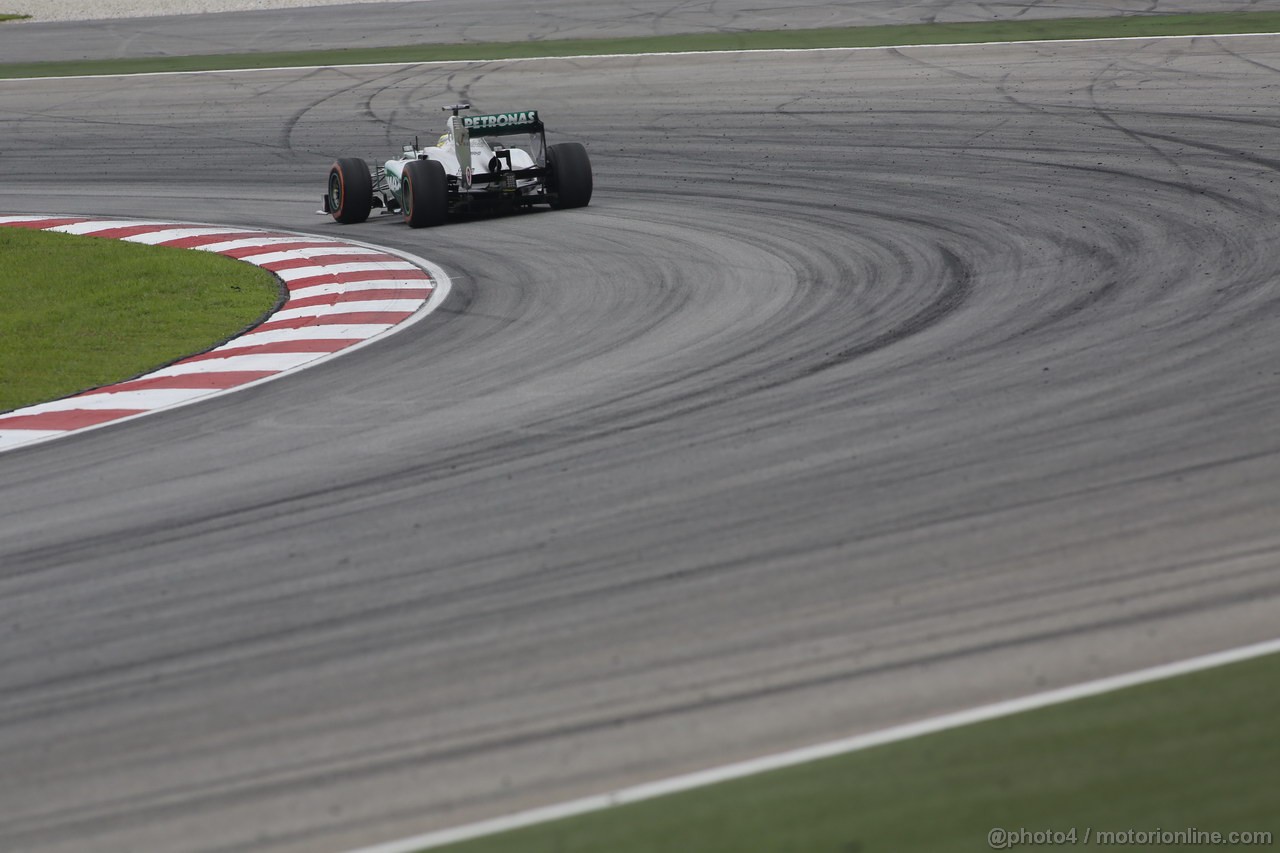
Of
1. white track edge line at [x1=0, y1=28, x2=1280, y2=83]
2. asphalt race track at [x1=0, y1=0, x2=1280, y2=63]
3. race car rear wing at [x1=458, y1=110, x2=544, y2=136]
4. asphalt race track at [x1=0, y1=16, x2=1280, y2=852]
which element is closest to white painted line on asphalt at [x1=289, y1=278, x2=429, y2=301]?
asphalt race track at [x1=0, y1=16, x2=1280, y2=852]

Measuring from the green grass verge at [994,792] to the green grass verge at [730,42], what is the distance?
19424 mm

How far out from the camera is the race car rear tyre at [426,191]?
47.9ft

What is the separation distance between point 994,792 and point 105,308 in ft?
32.3

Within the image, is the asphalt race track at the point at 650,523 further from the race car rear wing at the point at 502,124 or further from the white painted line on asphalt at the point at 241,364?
the race car rear wing at the point at 502,124

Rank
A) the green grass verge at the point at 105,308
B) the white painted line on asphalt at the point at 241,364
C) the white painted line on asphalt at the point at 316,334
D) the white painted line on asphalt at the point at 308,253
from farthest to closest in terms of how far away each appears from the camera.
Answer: the white painted line on asphalt at the point at 308,253 < the white painted line on asphalt at the point at 316,334 < the green grass verge at the point at 105,308 < the white painted line on asphalt at the point at 241,364

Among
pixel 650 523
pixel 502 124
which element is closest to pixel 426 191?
pixel 502 124

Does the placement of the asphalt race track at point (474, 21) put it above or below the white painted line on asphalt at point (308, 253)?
above

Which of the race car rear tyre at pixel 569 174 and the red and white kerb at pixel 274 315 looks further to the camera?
the race car rear tyre at pixel 569 174

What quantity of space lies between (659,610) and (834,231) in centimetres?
821

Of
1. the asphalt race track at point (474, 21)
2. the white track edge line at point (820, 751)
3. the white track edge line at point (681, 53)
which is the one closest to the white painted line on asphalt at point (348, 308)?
the white track edge line at point (820, 751)

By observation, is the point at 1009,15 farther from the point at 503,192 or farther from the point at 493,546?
the point at 493,546

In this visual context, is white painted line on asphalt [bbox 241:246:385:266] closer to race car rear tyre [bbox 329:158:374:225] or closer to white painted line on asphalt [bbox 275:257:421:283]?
white painted line on asphalt [bbox 275:257:421:283]

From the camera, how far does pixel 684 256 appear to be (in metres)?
12.3

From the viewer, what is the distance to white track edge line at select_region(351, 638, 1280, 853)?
3947 millimetres
